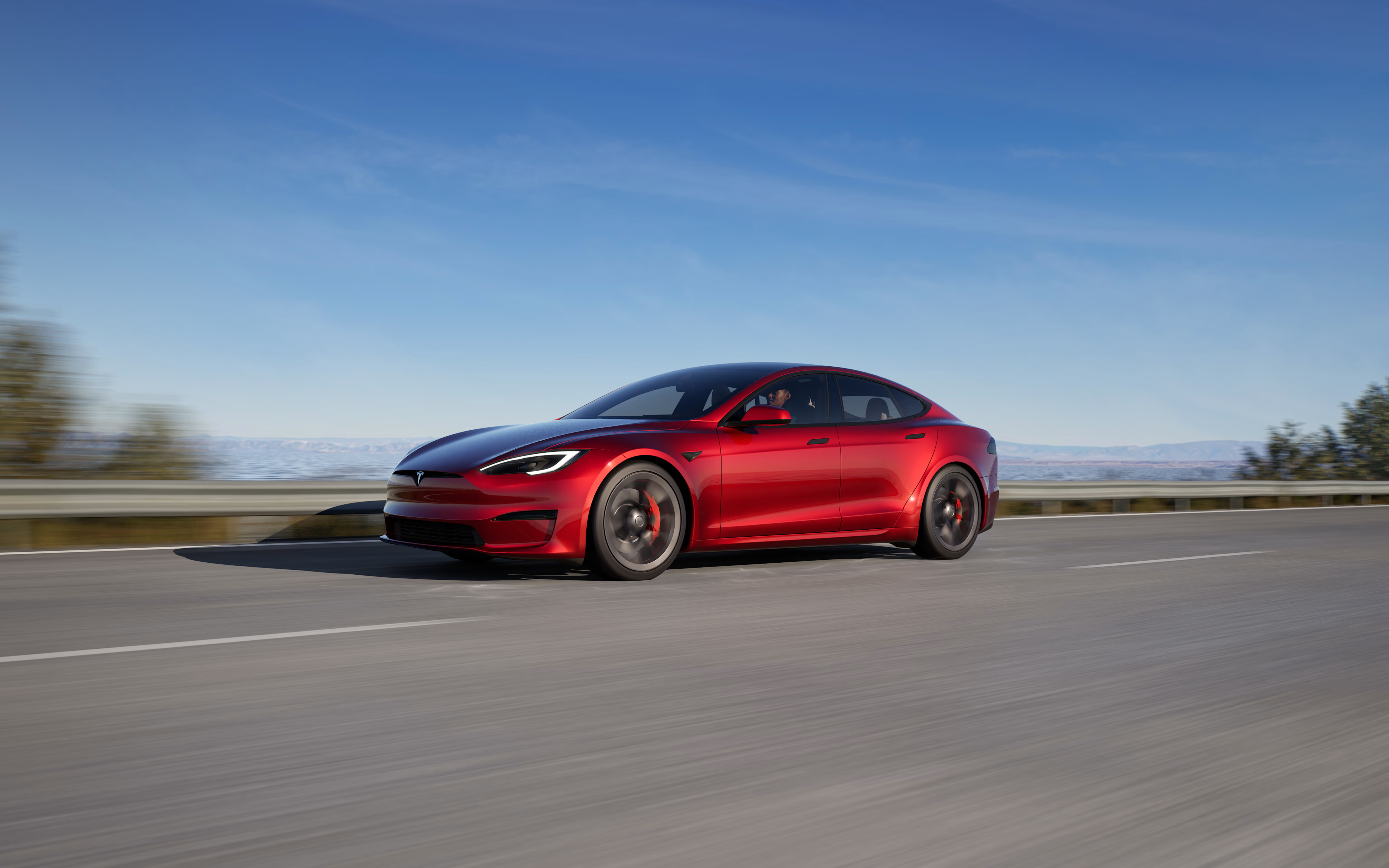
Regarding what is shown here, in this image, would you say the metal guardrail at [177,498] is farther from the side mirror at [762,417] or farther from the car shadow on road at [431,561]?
the side mirror at [762,417]

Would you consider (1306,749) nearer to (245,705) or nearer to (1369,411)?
(245,705)

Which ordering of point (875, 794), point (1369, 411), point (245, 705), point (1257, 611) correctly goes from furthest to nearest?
point (1369, 411) < point (1257, 611) < point (245, 705) < point (875, 794)

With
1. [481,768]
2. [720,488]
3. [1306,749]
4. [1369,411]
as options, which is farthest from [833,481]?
[1369,411]

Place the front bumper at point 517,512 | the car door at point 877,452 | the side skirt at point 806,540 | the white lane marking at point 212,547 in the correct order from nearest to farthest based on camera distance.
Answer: the front bumper at point 517,512, the side skirt at point 806,540, the car door at point 877,452, the white lane marking at point 212,547

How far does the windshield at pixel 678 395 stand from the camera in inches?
315

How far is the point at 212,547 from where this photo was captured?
895 centimetres

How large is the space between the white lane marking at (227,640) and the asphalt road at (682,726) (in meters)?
0.07

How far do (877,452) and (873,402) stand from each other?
475 millimetres

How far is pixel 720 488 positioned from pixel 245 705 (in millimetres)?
4084

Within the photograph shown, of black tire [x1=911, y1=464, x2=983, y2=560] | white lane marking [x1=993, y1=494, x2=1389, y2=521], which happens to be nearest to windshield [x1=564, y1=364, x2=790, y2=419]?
black tire [x1=911, y1=464, x2=983, y2=560]

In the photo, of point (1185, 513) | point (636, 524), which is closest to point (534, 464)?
point (636, 524)

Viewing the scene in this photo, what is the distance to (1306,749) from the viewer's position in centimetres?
357

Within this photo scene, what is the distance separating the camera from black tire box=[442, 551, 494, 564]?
7129mm

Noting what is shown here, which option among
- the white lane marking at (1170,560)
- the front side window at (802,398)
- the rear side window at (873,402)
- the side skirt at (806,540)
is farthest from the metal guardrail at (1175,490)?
the front side window at (802,398)
